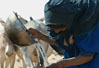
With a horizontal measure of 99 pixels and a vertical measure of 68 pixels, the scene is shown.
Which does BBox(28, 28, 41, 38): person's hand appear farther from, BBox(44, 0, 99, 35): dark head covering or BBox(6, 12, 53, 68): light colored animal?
BBox(44, 0, 99, 35): dark head covering

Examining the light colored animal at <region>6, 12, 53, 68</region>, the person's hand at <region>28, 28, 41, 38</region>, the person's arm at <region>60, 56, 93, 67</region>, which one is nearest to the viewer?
the person's arm at <region>60, 56, 93, 67</region>

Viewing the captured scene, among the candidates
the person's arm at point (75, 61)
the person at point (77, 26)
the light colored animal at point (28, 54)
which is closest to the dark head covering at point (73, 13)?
the person at point (77, 26)

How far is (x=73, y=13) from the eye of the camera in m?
3.03

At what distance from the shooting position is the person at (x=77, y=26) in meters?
3.03

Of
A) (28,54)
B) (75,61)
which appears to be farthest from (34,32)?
(28,54)

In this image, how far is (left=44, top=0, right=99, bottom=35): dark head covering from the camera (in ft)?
9.89

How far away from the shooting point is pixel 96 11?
3.07m

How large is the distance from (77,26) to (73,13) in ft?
0.56

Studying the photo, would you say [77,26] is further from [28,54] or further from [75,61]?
[28,54]

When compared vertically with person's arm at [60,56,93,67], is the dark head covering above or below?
above

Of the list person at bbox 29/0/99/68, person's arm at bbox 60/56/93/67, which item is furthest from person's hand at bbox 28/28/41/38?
person's arm at bbox 60/56/93/67

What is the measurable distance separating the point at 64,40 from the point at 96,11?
511mm

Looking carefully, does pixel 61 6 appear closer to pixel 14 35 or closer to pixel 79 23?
pixel 79 23

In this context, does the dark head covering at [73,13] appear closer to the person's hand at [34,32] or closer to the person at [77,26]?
the person at [77,26]
